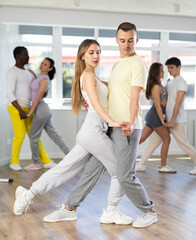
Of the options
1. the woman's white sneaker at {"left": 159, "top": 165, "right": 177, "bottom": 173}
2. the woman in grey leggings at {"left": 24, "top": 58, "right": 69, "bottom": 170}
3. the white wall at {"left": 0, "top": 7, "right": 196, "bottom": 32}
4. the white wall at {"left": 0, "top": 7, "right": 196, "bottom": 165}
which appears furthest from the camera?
the white wall at {"left": 0, "top": 7, "right": 196, "bottom": 32}

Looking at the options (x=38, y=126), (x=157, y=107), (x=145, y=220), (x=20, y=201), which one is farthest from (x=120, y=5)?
(x=145, y=220)

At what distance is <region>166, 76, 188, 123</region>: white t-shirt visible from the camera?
5824 millimetres

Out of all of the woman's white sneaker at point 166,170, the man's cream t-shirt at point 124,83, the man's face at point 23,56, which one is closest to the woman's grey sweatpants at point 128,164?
the man's cream t-shirt at point 124,83

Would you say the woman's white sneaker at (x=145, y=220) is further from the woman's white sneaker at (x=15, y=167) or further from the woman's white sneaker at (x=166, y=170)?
the woman's white sneaker at (x=15, y=167)

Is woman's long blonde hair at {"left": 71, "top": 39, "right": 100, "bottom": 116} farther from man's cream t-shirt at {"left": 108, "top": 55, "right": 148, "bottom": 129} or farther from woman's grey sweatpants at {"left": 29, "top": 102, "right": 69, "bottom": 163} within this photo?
woman's grey sweatpants at {"left": 29, "top": 102, "right": 69, "bottom": 163}

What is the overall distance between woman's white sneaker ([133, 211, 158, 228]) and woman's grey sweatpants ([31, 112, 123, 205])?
22cm

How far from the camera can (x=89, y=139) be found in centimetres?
319

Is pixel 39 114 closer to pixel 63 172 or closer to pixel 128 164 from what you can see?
pixel 63 172

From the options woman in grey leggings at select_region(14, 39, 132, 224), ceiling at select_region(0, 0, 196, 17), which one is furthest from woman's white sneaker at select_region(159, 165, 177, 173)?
woman in grey leggings at select_region(14, 39, 132, 224)

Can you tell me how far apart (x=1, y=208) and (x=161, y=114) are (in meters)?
2.73

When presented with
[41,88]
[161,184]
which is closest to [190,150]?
[161,184]

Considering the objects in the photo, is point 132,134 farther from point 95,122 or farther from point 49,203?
point 49,203

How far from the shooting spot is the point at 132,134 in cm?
309

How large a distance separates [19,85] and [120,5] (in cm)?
220
